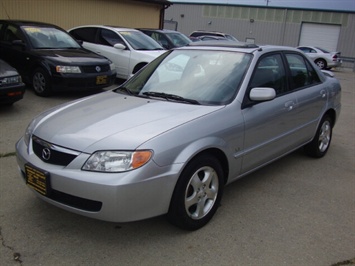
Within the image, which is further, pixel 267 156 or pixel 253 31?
pixel 253 31

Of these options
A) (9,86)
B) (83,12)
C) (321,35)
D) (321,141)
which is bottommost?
(321,35)

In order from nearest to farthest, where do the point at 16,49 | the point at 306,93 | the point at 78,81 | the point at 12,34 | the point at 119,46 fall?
the point at 306,93 → the point at 78,81 → the point at 16,49 → the point at 12,34 → the point at 119,46

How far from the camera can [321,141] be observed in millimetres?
5336

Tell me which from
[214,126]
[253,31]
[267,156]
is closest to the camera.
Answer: [214,126]

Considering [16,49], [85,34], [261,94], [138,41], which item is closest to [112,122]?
[261,94]

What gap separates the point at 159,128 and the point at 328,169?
2925mm

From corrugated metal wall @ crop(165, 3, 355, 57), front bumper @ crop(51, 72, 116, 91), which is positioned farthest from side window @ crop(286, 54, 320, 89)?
corrugated metal wall @ crop(165, 3, 355, 57)

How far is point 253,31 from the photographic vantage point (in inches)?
1475

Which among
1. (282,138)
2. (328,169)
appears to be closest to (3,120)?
(282,138)

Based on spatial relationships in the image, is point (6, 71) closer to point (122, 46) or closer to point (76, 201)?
point (122, 46)

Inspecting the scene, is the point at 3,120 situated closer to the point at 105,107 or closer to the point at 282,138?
the point at 105,107

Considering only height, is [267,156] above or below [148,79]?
below

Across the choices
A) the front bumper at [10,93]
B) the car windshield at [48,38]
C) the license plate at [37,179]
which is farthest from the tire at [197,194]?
the car windshield at [48,38]

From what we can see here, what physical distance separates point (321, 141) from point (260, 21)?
3394 centimetres
